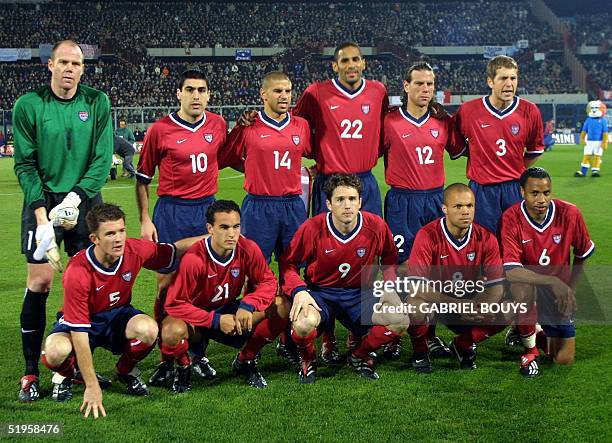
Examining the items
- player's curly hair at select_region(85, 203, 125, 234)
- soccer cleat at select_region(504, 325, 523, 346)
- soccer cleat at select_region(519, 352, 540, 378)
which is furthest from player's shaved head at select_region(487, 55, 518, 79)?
player's curly hair at select_region(85, 203, 125, 234)

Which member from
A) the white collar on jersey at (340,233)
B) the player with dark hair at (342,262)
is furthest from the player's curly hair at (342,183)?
the white collar on jersey at (340,233)

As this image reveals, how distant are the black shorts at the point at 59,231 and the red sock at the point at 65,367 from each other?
1.91 ft

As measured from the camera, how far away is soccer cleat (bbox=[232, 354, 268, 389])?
4.34 m

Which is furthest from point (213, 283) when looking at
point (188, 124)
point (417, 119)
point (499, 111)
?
point (499, 111)

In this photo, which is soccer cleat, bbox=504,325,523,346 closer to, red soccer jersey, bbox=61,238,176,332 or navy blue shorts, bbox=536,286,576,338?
navy blue shorts, bbox=536,286,576,338

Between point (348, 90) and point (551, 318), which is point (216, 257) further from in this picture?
point (551, 318)

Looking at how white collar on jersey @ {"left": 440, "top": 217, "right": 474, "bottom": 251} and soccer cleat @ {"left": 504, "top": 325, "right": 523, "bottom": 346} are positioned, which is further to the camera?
soccer cleat @ {"left": 504, "top": 325, "right": 523, "bottom": 346}

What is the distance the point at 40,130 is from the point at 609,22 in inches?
2028

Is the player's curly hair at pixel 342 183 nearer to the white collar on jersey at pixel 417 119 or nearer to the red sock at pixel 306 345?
the red sock at pixel 306 345

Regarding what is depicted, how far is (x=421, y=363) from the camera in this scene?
459 centimetres

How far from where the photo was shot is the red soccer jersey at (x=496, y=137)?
543 cm

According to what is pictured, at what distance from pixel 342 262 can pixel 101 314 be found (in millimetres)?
1542

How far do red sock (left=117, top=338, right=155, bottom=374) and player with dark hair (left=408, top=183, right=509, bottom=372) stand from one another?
1.64 metres

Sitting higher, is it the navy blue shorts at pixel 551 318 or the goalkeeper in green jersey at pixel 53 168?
the goalkeeper in green jersey at pixel 53 168
